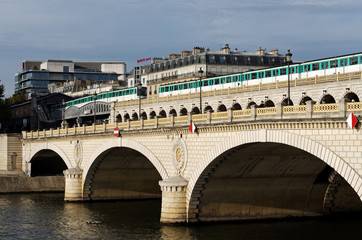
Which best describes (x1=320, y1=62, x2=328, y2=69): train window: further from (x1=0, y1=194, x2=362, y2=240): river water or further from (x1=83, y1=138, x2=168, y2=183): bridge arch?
(x1=83, y1=138, x2=168, y2=183): bridge arch

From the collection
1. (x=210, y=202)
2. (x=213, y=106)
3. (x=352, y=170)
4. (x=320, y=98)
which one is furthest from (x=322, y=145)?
(x=213, y=106)

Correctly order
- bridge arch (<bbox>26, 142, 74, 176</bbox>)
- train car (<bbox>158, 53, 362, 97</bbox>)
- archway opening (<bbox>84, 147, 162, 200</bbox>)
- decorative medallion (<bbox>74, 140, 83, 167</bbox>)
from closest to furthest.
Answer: train car (<bbox>158, 53, 362, 97</bbox>), archway opening (<bbox>84, 147, 162, 200</bbox>), decorative medallion (<bbox>74, 140, 83, 167</bbox>), bridge arch (<bbox>26, 142, 74, 176</bbox>)

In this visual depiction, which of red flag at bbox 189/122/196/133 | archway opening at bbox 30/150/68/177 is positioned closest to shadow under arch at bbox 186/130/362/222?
red flag at bbox 189/122/196/133

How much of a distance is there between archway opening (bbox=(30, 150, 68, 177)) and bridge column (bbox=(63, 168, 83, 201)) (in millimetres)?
21373

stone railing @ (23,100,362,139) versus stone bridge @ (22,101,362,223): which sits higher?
stone railing @ (23,100,362,139)

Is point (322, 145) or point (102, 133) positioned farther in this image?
point (102, 133)

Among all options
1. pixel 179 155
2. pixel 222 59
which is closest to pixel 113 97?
pixel 222 59

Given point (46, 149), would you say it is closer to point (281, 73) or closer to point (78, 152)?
point (78, 152)

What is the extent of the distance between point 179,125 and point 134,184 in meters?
23.6

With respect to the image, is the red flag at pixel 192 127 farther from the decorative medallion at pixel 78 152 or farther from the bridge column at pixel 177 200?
the decorative medallion at pixel 78 152

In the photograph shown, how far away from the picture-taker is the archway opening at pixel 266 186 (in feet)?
162

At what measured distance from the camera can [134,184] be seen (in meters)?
75.1

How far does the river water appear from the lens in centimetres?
4878

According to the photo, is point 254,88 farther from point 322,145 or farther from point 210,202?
point 322,145
